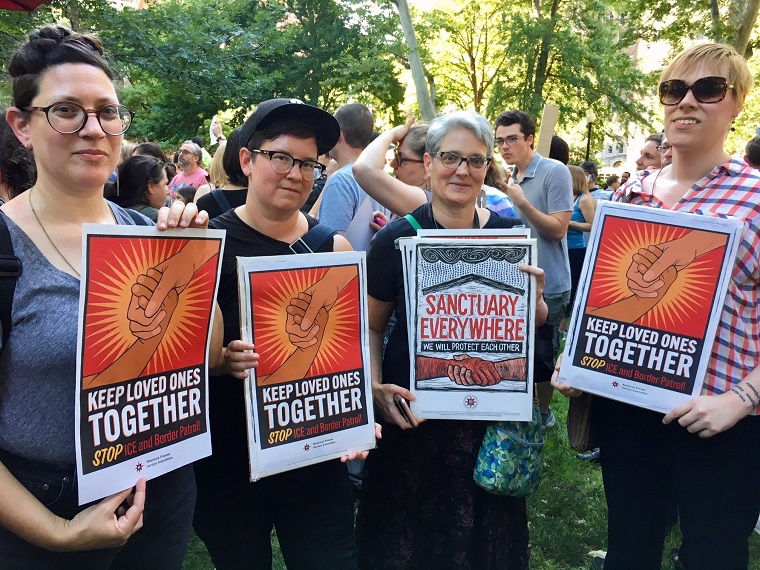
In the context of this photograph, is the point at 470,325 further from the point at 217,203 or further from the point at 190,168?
the point at 190,168

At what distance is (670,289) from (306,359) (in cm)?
120

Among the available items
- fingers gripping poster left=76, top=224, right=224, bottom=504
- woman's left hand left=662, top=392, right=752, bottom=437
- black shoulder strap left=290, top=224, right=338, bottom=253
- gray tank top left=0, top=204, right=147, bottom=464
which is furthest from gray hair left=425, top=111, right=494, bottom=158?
gray tank top left=0, top=204, right=147, bottom=464

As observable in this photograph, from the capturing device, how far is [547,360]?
2.32 m

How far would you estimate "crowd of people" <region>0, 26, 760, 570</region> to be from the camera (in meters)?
1.45

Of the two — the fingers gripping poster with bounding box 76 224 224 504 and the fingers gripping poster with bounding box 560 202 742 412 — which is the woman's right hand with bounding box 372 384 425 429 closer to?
the fingers gripping poster with bounding box 560 202 742 412

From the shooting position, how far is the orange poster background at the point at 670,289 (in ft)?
6.33

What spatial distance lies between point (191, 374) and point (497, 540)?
4.65ft

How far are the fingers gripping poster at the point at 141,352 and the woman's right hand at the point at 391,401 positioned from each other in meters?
0.74

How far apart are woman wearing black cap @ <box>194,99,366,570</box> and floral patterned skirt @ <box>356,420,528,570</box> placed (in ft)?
1.08

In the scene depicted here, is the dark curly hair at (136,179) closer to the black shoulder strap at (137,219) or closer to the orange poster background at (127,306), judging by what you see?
the black shoulder strap at (137,219)

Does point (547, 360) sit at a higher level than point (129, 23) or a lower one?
lower

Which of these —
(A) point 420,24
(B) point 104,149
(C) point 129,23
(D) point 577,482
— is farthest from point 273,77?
(B) point 104,149

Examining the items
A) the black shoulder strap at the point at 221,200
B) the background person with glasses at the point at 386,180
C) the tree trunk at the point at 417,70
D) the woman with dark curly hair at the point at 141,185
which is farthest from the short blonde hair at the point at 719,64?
the tree trunk at the point at 417,70

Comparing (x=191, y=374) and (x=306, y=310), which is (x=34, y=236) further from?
(x=306, y=310)
